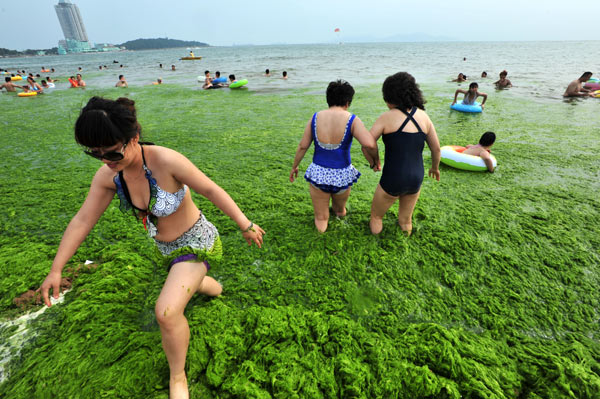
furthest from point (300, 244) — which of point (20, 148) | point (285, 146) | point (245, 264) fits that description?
point (20, 148)

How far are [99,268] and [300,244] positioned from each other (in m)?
2.30

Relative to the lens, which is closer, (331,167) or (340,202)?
(331,167)

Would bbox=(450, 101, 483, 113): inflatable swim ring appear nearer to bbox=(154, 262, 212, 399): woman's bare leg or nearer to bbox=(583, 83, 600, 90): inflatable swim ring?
bbox=(583, 83, 600, 90): inflatable swim ring

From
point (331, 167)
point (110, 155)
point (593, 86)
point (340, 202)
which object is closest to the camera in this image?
point (110, 155)

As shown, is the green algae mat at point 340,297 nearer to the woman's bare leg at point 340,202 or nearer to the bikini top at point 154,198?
the woman's bare leg at point 340,202

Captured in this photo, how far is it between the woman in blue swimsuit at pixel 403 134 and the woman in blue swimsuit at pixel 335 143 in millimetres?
182

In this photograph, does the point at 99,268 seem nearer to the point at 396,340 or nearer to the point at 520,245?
the point at 396,340

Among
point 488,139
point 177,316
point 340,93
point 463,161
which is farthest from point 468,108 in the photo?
point 177,316

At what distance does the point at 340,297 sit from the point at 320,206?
1.14 m

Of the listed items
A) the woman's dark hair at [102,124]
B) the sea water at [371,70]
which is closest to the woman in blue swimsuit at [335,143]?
the woman's dark hair at [102,124]

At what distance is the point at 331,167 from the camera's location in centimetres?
303

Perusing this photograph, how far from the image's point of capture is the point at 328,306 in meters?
2.57

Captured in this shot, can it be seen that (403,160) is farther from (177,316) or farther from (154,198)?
(177,316)

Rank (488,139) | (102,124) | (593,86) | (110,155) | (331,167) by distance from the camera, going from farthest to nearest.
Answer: (593,86), (488,139), (331,167), (110,155), (102,124)
